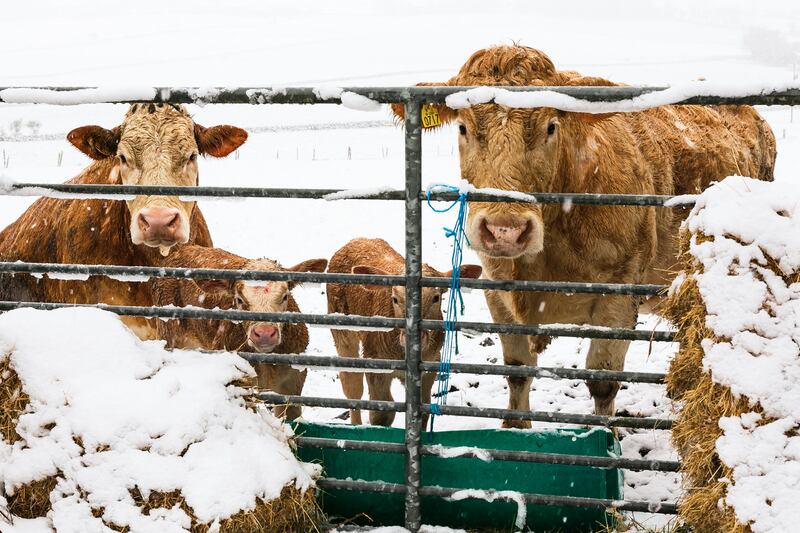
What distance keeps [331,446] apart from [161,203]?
2106mm

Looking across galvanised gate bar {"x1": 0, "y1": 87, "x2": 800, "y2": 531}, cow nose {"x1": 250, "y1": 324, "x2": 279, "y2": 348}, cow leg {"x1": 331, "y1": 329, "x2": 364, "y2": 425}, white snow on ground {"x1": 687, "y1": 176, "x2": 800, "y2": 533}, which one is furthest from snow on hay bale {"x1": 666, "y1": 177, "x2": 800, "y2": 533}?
cow leg {"x1": 331, "y1": 329, "x2": 364, "y2": 425}

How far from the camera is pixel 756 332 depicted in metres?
2.54

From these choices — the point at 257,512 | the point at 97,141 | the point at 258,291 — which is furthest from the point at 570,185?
the point at 97,141

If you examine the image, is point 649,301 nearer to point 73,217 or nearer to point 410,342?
point 410,342

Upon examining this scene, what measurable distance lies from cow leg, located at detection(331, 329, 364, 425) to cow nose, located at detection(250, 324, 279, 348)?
1.20 meters

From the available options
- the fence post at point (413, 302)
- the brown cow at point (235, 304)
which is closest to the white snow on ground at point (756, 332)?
the fence post at point (413, 302)

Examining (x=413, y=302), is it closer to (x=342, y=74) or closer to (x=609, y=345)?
(x=609, y=345)

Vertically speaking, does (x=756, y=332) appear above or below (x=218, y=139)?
below

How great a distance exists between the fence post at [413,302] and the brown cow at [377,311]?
1.80 metres

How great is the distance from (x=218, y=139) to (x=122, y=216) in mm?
913

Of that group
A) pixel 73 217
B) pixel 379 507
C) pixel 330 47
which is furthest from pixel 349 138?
pixel 330 47

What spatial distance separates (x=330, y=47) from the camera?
81.3 metres

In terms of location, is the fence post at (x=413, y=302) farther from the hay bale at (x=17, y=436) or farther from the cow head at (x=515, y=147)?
the hay bale at (x=17, y=436)

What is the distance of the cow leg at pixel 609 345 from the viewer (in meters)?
4.61
